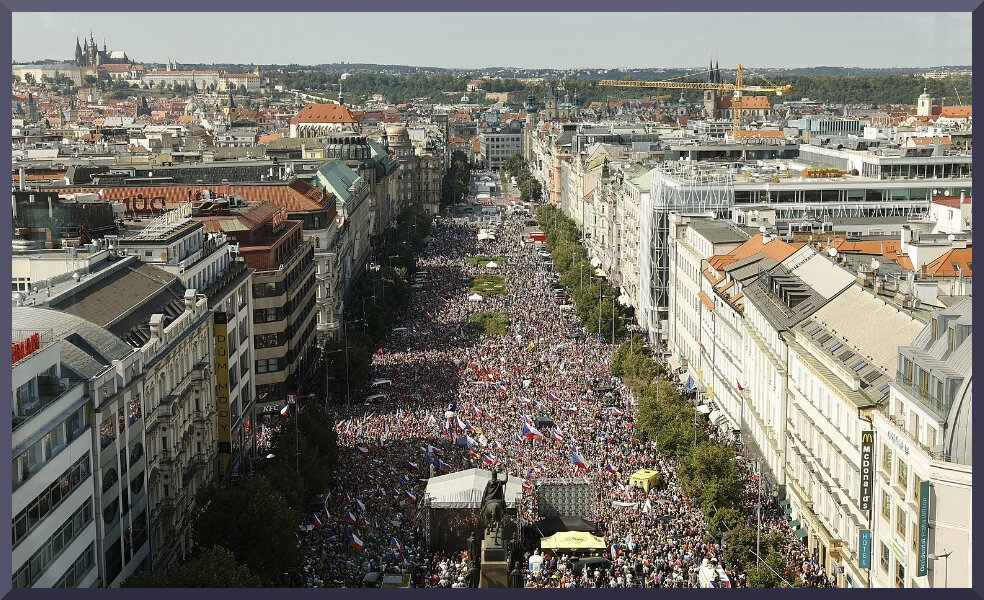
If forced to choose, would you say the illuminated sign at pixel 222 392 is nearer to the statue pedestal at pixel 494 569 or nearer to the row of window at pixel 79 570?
the row of window at pixel 79 570

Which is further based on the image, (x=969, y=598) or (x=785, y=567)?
(x=785, y=567)

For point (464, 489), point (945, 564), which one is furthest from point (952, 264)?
point (945, 564)

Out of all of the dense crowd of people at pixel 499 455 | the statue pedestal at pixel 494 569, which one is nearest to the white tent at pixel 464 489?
the dense crowd of people at pixel 499 455

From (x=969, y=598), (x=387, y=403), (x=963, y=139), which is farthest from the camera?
(x=963, y=139)

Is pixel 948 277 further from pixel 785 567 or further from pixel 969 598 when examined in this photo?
pixel 969 598

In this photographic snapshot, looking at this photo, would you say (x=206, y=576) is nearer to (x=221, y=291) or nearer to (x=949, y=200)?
(x=221, y=291)
